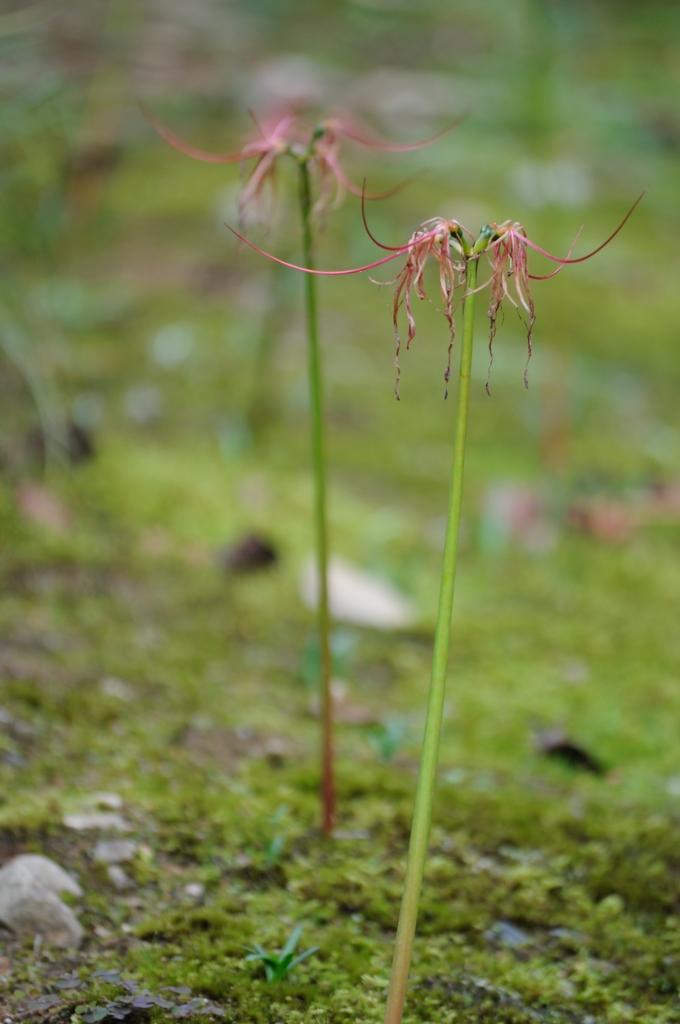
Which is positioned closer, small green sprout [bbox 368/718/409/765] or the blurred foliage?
the blurred foliage

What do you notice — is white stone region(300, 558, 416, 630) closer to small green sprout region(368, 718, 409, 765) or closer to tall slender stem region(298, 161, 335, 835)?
small green sprout region(368, 718, 409, 765)

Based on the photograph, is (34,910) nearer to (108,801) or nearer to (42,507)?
(108,801)

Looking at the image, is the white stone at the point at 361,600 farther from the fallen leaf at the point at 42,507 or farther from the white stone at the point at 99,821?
the white stone at the point at 99,821

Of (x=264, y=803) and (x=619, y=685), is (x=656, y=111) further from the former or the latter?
(x=264, y=803)

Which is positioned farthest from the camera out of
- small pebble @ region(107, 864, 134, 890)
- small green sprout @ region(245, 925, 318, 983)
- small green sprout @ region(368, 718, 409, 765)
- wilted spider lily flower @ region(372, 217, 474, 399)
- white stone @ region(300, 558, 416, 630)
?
white stone @ region(300, 558, 416, 630)

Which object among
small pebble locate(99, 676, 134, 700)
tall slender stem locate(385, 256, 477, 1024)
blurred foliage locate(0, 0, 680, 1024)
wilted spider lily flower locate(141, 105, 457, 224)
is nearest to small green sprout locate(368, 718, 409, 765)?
blurred foliage locate(0, 0, 680, 1024)

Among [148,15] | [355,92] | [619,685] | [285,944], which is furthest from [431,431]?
[148,15]

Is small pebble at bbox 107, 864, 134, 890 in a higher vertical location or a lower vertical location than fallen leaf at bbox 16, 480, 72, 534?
lower
